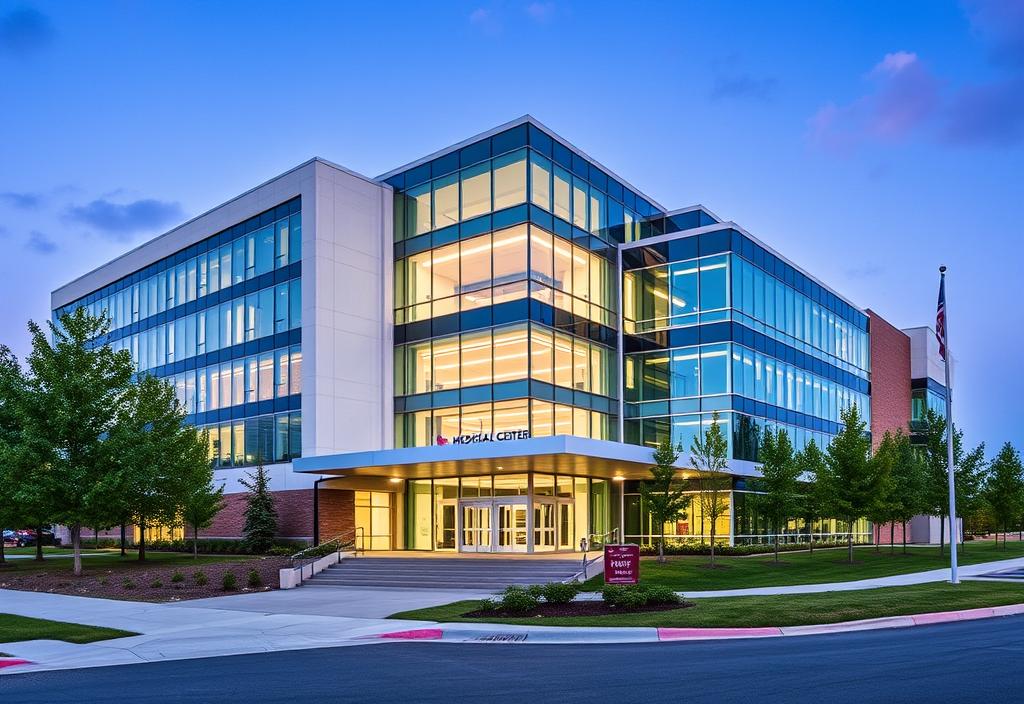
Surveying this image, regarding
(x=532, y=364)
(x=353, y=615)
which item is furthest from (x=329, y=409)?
(x=353, y=615)

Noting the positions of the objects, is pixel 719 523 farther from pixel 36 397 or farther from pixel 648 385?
pixel 36 397

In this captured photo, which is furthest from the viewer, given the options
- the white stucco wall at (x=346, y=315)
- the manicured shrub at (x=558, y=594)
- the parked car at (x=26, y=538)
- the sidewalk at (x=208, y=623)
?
the parked car at (x=26, y=538)

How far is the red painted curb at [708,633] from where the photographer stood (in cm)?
1688

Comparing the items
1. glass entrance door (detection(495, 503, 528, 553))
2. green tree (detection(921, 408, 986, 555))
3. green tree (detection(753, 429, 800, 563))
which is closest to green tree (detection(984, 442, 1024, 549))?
green tree (detection(921, 408, 986, 555))

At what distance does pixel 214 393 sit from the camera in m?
48.8

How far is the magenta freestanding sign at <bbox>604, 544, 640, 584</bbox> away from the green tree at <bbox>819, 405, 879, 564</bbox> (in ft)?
61.9

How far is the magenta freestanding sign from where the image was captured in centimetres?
2156

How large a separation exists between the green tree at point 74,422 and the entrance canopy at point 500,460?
7.89 m

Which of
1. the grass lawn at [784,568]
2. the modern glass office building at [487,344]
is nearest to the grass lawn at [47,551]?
the modern glass office building at [487,344]

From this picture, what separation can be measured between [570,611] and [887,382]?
49.5 m

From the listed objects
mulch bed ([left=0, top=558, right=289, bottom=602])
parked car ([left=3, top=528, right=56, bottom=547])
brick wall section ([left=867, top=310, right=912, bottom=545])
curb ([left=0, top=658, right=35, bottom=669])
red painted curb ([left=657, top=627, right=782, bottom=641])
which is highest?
brick wall section ([left=867, top=310, right=912, bottom=545])

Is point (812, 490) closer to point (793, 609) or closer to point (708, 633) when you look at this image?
point (793, 609)

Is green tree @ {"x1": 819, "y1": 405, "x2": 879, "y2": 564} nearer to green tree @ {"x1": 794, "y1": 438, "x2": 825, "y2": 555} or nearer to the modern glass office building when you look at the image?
green tree @ {"x1": 794, "y1": 438, "x2": 825, "y2": 555}

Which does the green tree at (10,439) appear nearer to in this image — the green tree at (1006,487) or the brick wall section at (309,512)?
the brick wall section at (309,512)
